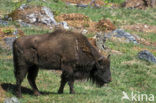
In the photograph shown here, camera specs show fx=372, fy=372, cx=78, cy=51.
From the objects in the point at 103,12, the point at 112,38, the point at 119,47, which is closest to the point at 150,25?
the point at 103,12

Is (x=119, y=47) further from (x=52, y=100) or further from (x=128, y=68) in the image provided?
(x=52, y=100)

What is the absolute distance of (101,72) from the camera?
1255 cm

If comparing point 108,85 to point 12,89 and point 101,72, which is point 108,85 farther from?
point 12,89

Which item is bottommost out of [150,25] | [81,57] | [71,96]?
[150,25]

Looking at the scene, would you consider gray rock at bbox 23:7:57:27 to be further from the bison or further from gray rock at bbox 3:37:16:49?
the bison

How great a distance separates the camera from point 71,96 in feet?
37.3

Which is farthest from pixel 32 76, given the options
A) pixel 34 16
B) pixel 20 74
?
pixel 34 16

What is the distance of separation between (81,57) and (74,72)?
0.55 metres

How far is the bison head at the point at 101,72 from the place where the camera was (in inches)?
486

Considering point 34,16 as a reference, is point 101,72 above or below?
above

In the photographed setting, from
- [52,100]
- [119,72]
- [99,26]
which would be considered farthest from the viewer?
[99,26]

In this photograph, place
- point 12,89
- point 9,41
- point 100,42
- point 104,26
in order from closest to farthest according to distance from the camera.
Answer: point 12,89, point 9,41, point 100,42, point 104,26

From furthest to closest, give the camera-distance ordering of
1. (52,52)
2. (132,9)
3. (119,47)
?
(132,9)
(119,47)
(52,52)

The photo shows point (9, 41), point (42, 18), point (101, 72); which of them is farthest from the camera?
point (42, 18)
